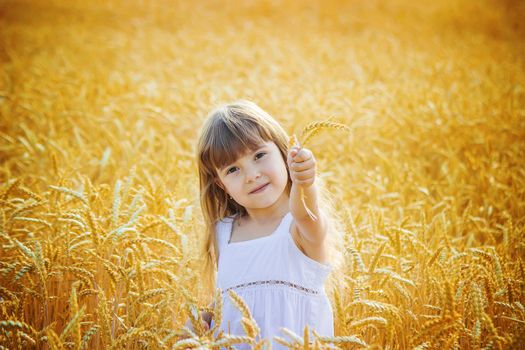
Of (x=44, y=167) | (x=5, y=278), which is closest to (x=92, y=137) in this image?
(x=44, y=167)

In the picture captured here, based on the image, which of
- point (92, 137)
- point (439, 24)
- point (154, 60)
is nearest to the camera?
point (92, 137)

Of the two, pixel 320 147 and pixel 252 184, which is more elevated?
pixel 320 147

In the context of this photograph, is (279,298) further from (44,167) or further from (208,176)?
(44,167)

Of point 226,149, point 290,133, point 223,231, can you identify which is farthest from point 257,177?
point 290,133

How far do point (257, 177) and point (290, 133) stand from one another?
2.26 metres

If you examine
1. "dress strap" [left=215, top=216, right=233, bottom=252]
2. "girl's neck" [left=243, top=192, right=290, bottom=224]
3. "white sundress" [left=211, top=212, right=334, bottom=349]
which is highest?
"girl's neck" [left=243, top=192, right=290, bottom=224]

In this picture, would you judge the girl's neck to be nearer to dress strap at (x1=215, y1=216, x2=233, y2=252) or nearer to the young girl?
the young girl

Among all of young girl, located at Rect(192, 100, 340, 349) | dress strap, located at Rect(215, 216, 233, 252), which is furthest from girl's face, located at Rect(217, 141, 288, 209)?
dress strap, located at Rect(215, 216, 233, 252)

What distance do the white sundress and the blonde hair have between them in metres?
0.12

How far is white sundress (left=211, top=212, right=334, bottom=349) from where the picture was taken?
142 centimetres

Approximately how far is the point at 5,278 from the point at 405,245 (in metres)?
Answer: 1.63

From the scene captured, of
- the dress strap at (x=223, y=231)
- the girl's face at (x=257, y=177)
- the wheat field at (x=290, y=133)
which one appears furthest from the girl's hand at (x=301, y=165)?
the dress strap at (x=223, y=231)

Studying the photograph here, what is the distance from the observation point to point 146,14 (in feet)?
39.2

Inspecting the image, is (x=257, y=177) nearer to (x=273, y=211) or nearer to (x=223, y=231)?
(x=273, y=211)
